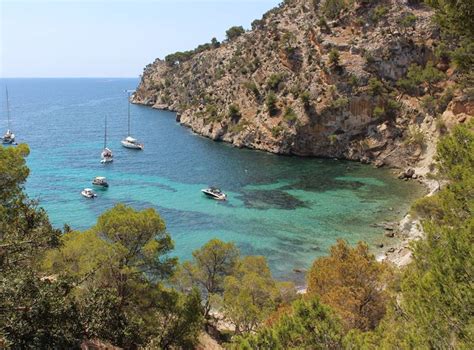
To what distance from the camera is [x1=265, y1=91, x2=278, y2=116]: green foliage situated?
247ft

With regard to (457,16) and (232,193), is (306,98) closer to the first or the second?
(232,193)

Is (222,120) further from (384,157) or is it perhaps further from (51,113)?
(51,113)

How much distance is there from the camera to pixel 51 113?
427 feet

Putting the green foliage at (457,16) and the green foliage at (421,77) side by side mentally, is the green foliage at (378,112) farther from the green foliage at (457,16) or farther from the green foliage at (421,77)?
the green foliage at (457,16)

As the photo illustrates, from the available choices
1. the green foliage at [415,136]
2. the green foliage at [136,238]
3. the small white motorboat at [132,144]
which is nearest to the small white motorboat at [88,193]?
the small white motorboat at [132,144]

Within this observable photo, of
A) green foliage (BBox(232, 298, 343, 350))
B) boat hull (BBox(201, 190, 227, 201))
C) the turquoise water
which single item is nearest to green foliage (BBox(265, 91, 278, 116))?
the turquoise water

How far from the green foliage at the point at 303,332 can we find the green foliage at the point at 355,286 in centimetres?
715

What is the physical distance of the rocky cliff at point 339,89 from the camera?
66.6m

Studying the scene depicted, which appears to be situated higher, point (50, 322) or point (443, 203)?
point (443, 203)

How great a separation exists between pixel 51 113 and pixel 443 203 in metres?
135

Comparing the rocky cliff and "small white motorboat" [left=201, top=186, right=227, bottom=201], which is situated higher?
the rocky cliff

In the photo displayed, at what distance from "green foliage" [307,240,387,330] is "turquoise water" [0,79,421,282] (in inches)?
457

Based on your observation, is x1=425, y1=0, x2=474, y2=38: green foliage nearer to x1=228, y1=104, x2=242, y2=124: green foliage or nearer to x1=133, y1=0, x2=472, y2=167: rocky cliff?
x1=133, y1=0, x2=472, y2=167: rocky cliff

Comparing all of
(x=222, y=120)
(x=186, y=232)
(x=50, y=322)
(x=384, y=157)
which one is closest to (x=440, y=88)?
(x=384, y=157)
